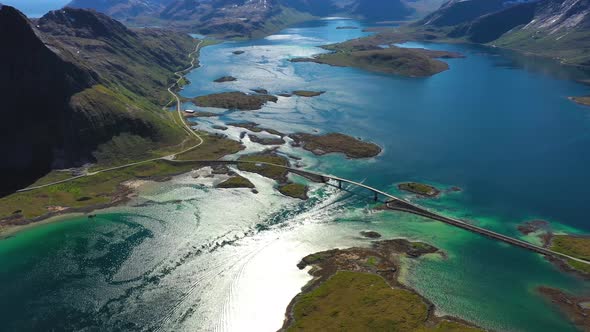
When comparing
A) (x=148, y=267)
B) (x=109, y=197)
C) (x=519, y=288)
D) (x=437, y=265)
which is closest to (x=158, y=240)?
(x=148, y=267)

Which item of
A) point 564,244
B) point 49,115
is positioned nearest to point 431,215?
point 564,244

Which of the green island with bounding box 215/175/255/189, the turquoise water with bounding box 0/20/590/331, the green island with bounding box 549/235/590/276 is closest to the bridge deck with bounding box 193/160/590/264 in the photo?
the green island with bounding box 549/235/590/276

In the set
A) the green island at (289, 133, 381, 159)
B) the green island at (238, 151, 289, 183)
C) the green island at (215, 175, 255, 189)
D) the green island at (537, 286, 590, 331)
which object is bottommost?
the green island at (537, 286, 590, 331)

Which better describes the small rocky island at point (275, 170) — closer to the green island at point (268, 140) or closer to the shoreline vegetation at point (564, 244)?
the green island at point (268, 140)

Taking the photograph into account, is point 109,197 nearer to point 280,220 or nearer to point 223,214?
point 223,214

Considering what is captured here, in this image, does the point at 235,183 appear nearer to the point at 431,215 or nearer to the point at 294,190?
the point at 294,190

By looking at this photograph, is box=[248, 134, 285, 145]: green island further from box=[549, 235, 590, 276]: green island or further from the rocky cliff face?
box=[549, 235, 590, 276]: green island

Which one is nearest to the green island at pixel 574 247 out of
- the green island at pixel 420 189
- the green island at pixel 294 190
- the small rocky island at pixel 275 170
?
the green island at pixel 420 189
